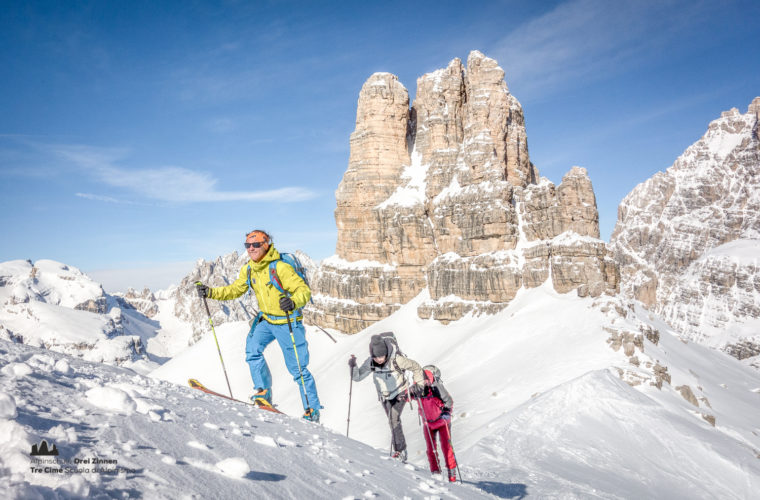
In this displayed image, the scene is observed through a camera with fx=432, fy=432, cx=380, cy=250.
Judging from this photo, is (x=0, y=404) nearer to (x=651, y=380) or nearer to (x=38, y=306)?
(x=651, y=380)

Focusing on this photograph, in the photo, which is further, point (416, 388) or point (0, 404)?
point (416, 388)

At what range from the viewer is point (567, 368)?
2056 centimetres

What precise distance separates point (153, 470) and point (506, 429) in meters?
10.9

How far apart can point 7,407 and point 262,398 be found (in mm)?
5977

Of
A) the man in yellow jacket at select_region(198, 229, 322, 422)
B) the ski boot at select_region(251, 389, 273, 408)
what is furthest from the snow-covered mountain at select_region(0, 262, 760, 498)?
the ski boot at select_region(251, 389, 273, 408)

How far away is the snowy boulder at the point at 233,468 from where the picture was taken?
318 cm

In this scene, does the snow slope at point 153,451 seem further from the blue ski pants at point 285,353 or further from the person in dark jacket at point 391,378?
the blue ski pants at point 285,353

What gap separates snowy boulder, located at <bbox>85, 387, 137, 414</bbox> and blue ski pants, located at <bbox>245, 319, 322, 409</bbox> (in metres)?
4.41

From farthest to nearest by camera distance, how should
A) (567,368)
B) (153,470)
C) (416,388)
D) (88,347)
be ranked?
1. (88,347)
2. (567,368)
3. (416,388)
4. (153,470)

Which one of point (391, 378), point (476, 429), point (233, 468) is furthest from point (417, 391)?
point (476, 429)

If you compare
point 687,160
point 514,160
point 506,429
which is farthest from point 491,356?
point 687,160

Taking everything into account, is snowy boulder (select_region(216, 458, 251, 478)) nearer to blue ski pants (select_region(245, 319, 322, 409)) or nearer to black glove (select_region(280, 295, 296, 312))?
black glove (select_region(280, 295, 296, 312))

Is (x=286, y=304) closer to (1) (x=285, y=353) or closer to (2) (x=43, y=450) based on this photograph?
(1) (x=285, y=353)

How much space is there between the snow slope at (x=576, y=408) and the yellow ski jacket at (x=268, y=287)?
3.32 metres
